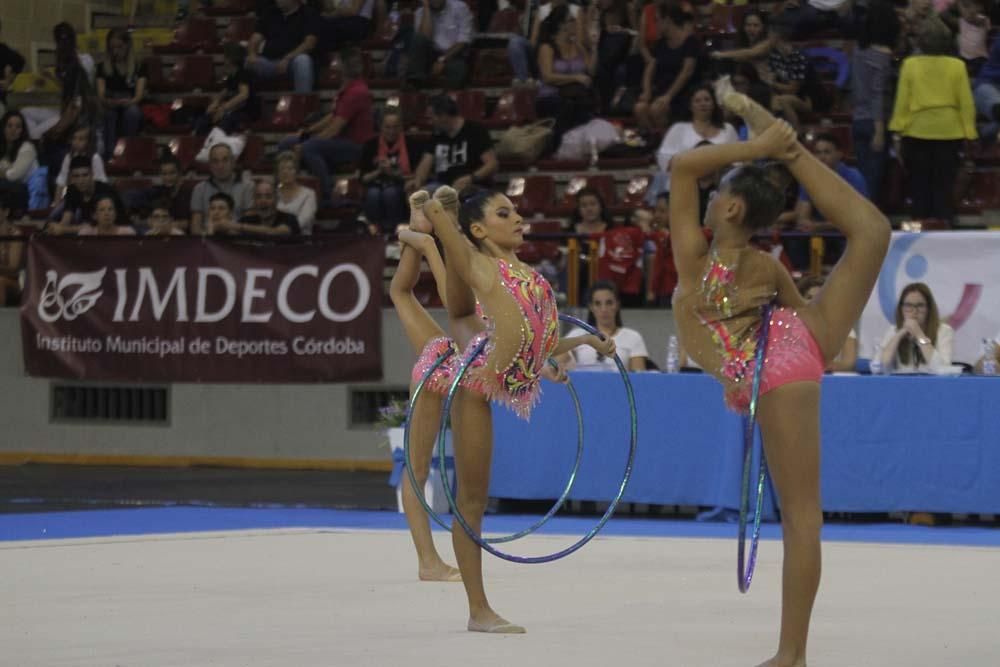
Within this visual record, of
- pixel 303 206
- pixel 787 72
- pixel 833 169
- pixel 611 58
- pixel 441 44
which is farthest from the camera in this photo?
pixel 441 44

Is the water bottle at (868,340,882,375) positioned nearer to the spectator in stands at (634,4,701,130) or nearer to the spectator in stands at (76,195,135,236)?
the spectator in stands at (634,4,701,130)

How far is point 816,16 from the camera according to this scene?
47.8 feet

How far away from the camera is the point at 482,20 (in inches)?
651

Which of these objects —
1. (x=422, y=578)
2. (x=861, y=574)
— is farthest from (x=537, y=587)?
(x=861, y=574)

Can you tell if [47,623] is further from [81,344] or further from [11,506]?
[81,344]

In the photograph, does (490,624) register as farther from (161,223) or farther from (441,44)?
(441,44)

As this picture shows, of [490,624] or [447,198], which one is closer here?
[490,624]

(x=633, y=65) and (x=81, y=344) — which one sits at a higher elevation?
(x=633, y=65)

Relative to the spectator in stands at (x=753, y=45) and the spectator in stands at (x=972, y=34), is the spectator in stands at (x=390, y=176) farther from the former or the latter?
the spectator in stands at (x=972, y=34)

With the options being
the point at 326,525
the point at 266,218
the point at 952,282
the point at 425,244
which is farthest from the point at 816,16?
the point at 425,244

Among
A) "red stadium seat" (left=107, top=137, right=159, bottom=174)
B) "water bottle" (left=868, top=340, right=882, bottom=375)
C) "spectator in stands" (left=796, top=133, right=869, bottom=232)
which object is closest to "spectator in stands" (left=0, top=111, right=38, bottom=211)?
"red stadium seat" (left=107, top=137, right=159, bottom=174)

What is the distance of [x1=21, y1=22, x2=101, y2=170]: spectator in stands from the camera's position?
55.2 ft

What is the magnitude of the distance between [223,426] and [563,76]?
14.3 ft

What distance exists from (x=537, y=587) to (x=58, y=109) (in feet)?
42.8
